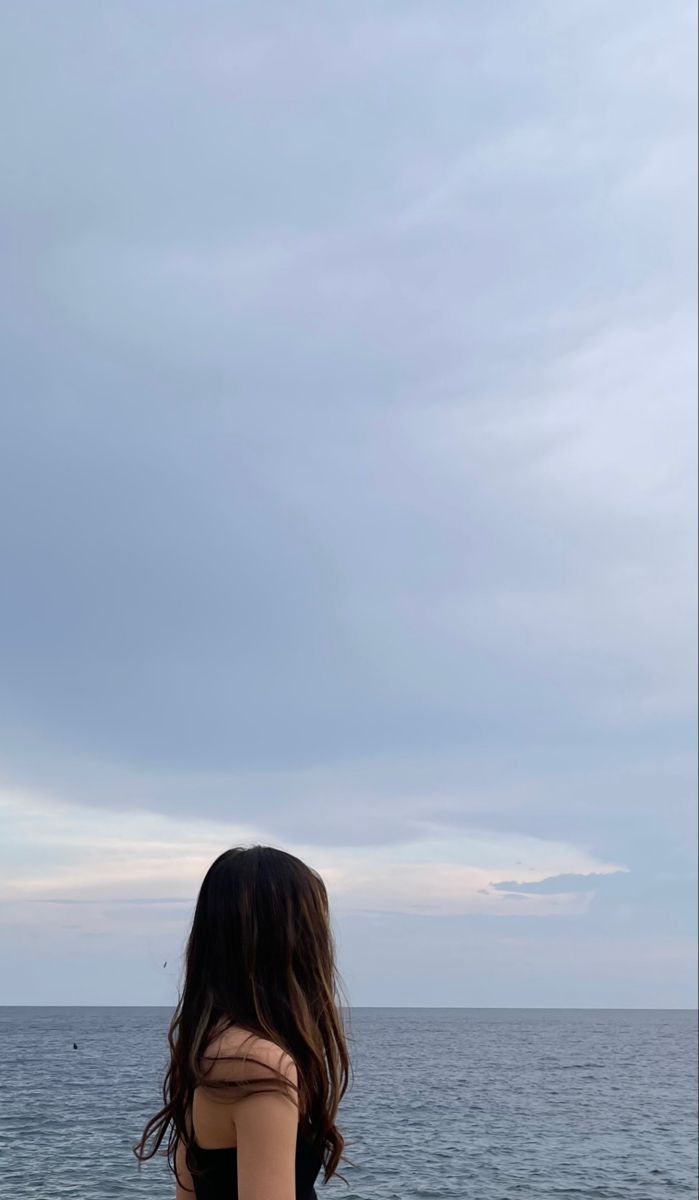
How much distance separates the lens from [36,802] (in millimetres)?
12508

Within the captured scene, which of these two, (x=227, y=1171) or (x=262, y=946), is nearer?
(x=227, y=1171)

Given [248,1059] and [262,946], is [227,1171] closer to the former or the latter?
[248,1059]

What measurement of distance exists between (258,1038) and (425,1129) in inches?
1584

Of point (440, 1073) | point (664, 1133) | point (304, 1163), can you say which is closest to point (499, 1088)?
point (440, 1073)

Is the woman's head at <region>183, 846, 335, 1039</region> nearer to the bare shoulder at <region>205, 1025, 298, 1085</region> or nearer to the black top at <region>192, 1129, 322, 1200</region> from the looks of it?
the bare shoulder at <region>205, 1025, 298, 1085</region>

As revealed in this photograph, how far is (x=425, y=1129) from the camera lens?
3866 cm

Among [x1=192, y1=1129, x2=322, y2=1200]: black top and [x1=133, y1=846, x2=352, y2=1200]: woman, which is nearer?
[x1=133, y1=846, x2=352, y2=1200]: woman

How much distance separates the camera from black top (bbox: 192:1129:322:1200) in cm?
268

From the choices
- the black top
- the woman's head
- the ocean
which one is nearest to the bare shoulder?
the woman's head

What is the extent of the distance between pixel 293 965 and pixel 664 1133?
4729 cm

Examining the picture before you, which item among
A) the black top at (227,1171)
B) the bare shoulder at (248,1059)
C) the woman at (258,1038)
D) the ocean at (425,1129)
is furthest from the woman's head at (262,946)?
the ocean at (425,1129)

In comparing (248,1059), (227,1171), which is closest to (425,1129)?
(227,1171)

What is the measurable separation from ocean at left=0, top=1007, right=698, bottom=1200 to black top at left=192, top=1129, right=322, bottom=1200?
25.6 inches

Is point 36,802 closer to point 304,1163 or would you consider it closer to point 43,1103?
point 304,1163
